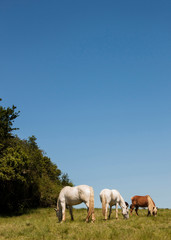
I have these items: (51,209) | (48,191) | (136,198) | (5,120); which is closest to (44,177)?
(48,191)

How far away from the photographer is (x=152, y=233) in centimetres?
1293

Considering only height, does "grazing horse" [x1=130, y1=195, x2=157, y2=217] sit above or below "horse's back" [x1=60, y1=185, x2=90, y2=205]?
below

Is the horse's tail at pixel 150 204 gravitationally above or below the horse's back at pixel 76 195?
below

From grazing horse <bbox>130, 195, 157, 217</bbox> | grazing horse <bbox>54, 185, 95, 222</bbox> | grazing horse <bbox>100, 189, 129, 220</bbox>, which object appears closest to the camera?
grazing horse <bbox>54, 185, 95, 222</bbox>

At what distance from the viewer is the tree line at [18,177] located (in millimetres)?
31891

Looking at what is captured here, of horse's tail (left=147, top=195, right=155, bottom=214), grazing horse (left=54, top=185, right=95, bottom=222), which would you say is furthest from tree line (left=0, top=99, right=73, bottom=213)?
horse's tail (left=147, top=195, right=155, bottom=214)

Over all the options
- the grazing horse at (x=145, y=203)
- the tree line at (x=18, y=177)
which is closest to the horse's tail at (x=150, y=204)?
the grazing horse at (x=145, y=203)

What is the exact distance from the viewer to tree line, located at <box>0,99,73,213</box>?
105 feet

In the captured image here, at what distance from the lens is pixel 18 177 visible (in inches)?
1238

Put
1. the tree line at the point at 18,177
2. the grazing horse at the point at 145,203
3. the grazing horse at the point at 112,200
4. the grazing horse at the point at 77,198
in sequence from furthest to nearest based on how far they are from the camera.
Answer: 1. the tree line at the point at 18,177
2. the grazing horse at the point at 145,203
3. the grazing horse at the point at 112,200
4. the grazing horse at the point at 77,198

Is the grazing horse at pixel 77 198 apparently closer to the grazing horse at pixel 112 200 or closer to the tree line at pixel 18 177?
the grazing horse at pixel 112 200

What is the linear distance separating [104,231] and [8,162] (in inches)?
828

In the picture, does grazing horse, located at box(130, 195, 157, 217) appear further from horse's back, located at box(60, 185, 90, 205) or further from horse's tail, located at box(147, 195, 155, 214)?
horse's back, located at box(60, 185, 90, 205)

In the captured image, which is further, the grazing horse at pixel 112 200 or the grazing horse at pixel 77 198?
the grazing horse at pixel 112 200
